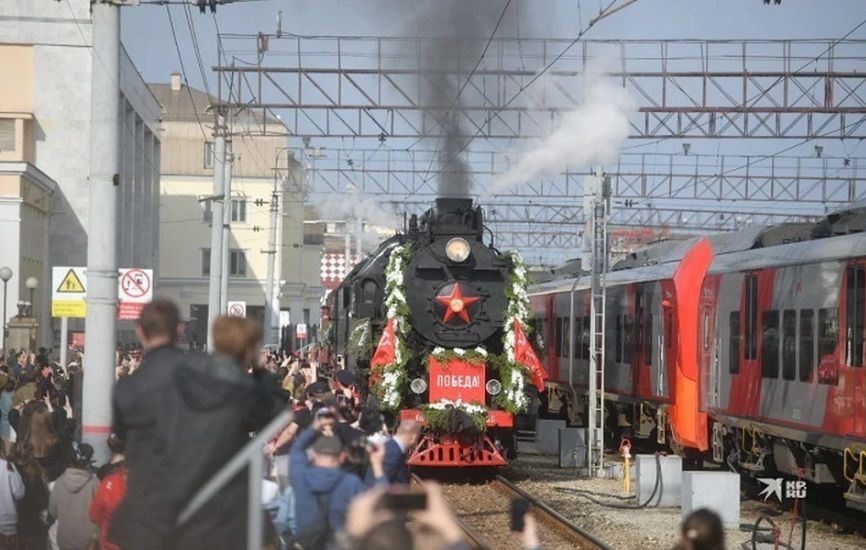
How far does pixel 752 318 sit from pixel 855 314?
155 inches

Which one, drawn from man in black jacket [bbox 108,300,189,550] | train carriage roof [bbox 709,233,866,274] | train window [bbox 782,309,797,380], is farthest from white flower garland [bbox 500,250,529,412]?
man in black jacket [bbox 108,300,189,550]

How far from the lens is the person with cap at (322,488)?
310 inches

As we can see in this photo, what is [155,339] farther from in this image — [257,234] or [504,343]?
[257,234]

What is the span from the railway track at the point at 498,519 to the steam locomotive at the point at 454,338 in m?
0.45

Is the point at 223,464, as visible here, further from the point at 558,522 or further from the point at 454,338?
the point at 454,338

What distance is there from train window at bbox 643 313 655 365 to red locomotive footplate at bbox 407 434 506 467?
500 centimetres

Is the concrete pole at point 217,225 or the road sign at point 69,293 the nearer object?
the road sign at point 69,293

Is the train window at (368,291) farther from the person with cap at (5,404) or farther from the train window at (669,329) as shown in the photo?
the person with cap at (5,404)

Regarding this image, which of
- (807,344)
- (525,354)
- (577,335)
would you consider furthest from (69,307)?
(577,335)

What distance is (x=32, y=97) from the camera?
2184 inches

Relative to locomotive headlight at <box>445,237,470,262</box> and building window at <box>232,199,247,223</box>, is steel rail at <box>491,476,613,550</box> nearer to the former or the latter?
locomotive headlight at <box>445,237,470,262</box>

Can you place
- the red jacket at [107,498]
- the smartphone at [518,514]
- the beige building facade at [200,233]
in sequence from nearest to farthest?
the smartphone at [518,514]
the red jacket at [107,498]
the beige building facade at [200,233]

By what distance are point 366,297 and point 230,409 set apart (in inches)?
665

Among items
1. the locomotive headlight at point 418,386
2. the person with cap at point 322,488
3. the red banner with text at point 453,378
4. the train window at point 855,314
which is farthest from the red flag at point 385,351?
the person with cap at point 322,488
